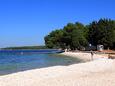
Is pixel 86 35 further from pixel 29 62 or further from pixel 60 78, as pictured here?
pixel 60 78

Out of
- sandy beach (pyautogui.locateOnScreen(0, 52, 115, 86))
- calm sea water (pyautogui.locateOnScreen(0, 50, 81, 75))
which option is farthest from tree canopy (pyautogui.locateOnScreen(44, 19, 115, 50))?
sandy beach (pyautogui.locateOnScreen(0, 52, 115, 86))

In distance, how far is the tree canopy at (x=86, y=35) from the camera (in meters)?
109

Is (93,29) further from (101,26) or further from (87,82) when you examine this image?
(87,82)

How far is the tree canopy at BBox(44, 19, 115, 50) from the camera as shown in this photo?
108625 millimetres

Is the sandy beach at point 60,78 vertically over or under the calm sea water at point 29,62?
over

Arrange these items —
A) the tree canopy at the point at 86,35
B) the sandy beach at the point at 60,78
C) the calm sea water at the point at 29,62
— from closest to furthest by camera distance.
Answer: the sandy beach at the point at 60,78, the calm sea water at the point at 29,62, the tree canopy at the point at 86,35

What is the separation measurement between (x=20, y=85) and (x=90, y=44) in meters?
102

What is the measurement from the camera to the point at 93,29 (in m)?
114

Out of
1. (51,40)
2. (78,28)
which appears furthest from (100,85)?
(51,40)

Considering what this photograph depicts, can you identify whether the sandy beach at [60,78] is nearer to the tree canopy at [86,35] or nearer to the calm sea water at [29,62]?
the calm sea water at [29,62]

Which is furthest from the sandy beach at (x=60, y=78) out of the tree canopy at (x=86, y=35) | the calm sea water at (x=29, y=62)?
the tree canopy at (x=86, y=35)

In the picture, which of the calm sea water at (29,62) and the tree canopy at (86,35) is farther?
the tree canopy at (86,35)

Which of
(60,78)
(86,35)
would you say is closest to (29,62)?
(60,78)

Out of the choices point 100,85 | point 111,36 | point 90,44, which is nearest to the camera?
point 100,85
